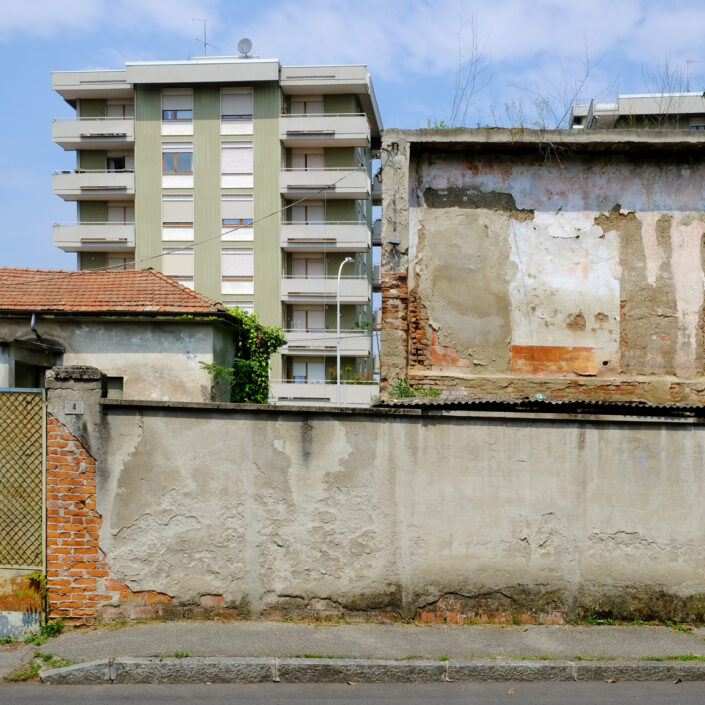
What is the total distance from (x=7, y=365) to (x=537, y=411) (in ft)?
32.6

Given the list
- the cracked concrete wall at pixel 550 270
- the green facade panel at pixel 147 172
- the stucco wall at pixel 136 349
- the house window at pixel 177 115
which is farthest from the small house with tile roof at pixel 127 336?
the house window at pixel 177 115

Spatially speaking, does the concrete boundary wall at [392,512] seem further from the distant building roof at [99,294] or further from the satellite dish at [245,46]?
the satellite dish at [245,46]

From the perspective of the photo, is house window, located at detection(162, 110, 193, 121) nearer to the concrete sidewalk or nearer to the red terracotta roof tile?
the red terracotta roof tile

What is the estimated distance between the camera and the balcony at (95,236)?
41.4m

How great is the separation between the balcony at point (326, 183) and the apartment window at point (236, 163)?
1.93m

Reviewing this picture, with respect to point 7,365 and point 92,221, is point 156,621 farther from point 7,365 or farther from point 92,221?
point 92,221

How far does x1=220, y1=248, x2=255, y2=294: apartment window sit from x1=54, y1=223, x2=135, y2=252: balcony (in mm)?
5113

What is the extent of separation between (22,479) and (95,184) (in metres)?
36.8

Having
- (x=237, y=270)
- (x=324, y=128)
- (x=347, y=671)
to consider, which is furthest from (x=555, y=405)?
(x=324, y=128)

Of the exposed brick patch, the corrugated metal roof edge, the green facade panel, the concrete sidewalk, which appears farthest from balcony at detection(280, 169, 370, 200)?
the concrete sidewalk

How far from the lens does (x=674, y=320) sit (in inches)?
414

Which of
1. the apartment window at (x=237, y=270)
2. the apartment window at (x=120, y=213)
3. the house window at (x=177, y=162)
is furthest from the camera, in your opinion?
the apartment window at (x=120, y=213)

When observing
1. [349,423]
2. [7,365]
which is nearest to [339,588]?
[349,423]

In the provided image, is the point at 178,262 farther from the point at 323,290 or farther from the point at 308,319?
the point at 323,290
